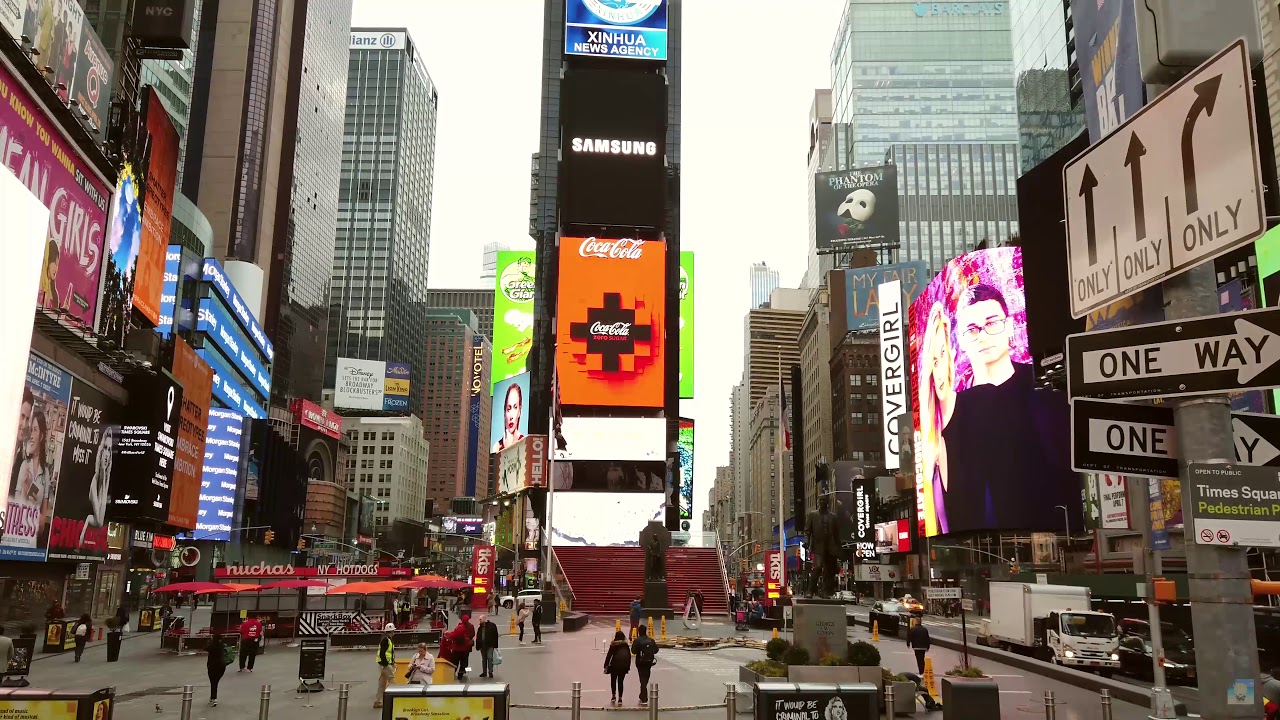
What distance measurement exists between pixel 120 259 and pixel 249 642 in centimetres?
2112

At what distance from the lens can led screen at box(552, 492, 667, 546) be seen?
2953 inches

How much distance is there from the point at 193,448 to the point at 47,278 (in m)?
25.1

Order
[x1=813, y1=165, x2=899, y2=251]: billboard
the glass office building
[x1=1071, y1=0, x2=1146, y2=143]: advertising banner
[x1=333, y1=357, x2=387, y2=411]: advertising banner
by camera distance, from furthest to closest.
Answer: [x1=333, y1=357, x2=387, y2=411]: advertising banner → the glass office building → [x1=813, y1=165, x2=899, y2=251]: billboard → [x1=1071, y1=0, x2=1146, y2=143]: advertising banner

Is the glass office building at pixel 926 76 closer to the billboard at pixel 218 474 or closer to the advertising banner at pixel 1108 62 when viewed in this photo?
the billboard at pixel 218 474

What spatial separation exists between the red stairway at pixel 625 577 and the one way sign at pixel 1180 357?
157 feet

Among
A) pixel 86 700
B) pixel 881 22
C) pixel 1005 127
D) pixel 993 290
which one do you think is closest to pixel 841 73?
pixel 881 22

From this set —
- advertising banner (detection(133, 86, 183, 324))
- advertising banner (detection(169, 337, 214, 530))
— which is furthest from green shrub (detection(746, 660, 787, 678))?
advertising banner (detection(169, 337, 214, 530))

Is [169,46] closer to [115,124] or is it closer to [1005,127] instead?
[115,124]

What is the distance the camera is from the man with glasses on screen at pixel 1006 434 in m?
69.1

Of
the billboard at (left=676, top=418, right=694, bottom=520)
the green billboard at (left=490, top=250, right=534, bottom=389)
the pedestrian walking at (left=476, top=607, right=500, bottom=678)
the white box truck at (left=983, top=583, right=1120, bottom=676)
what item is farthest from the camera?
the billboard at (left=676, top=418, right=694, bottom=520)

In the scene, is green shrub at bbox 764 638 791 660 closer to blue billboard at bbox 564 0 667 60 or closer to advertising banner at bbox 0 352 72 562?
advertising banner at bbox 0 352 72 562

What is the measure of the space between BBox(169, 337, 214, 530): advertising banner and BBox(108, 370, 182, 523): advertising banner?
306 inches

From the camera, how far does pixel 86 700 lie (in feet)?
38.9

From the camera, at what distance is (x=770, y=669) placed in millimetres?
18250
